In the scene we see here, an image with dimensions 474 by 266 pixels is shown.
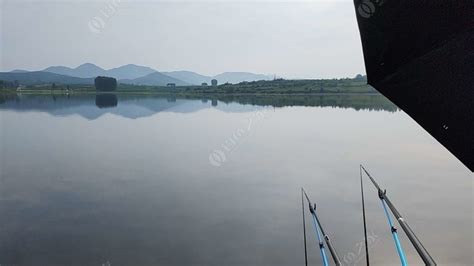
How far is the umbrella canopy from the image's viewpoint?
98.7 inches

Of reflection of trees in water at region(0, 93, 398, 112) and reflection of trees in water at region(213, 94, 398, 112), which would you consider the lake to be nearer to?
reflection of trees in water at region(0, 93, 398, 112)

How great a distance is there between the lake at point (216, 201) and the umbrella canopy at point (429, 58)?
974 cm

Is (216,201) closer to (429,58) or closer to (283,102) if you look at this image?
(429,58)

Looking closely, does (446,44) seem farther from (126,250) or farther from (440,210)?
(440,210)

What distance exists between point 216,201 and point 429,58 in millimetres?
15281

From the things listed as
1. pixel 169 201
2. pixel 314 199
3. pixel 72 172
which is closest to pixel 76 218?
pixel 169 201

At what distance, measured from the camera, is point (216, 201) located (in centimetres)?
1734

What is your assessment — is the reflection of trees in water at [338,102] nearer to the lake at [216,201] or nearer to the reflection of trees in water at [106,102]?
the reflection of trees in water at [106,102]

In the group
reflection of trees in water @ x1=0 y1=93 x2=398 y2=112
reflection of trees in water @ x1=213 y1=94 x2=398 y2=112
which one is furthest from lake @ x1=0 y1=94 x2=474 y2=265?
reflection of trees in water @ x1=213 y1=94 x2=398 y2=112

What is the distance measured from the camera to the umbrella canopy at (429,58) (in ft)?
8.22

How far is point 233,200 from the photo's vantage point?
57.6 feet

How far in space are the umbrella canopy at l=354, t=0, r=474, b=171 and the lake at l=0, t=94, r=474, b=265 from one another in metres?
9.74

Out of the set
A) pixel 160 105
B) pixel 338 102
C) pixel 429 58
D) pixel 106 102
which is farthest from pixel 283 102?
pixel 429 58

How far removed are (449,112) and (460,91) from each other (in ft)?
0.59
